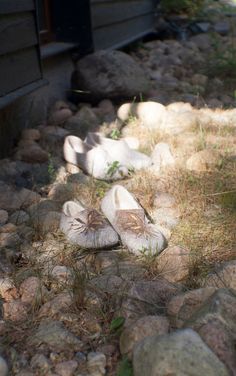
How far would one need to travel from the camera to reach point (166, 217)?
2395 mm

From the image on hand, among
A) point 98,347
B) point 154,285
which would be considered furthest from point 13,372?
point 154,285

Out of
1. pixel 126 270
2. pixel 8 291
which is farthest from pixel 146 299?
pixel 8 291

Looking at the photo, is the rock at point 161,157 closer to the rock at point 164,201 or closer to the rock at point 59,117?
the rock at point 164,201

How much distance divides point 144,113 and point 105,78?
49 cm

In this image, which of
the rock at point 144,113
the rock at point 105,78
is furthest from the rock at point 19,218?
the rock at point 105,78

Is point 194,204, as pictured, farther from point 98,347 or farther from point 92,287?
point 98,347

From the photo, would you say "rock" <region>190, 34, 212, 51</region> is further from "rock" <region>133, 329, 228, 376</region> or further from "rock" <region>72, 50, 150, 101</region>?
"rock" <region>133, 329, 228, 376</region>

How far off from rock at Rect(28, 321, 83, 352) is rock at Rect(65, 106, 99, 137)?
2.01 metres

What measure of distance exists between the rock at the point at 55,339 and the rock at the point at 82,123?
2007 millimetres

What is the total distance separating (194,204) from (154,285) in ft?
2.20

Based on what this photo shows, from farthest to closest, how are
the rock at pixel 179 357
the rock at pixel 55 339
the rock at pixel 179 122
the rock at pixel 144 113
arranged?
the rock at pixel 144 113 → the rock at pixel 179 122 → the rock at pixel 55 339 → the rock at pixel 179 357

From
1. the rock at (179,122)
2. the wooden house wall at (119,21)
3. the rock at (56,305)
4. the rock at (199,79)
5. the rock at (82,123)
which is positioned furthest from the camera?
the rock at (199,79)

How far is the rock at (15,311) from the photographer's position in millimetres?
1772

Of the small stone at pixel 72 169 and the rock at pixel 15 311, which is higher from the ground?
the rock at pixel 15 311
